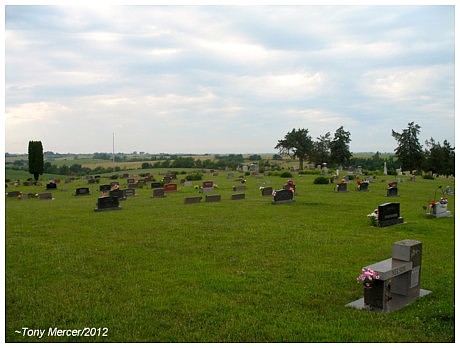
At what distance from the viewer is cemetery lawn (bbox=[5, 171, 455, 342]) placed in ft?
21.7

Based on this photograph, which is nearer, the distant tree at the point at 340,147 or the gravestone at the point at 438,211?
the gravestone at the point at 438,211

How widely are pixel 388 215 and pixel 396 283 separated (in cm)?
900

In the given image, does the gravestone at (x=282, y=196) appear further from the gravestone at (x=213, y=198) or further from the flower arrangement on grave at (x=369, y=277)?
the flower arrangement on grave at (x=369, y=277)

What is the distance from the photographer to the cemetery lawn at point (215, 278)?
6.63 metres

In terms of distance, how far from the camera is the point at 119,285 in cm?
885

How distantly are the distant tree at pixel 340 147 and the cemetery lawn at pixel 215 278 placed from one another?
5006 centimetres

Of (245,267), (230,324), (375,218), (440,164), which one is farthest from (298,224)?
(440,164)

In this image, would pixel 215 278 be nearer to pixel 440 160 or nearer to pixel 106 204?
pixel 106 204

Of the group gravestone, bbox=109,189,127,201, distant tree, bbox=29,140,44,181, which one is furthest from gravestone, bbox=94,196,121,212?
distant tree, bbox=29,140,44,181

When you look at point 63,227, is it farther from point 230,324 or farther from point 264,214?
point 230,324

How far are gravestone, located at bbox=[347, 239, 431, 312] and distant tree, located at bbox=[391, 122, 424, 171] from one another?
196 ft

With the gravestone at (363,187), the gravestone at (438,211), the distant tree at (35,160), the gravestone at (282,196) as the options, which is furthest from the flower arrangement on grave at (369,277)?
the distant tree at (35,160)

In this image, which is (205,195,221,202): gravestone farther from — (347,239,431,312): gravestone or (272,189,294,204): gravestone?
(347,239,431,312): gravestone

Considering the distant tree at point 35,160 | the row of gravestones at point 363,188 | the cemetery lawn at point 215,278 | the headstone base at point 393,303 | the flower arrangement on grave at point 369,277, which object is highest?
the distant tree at point 35,160
